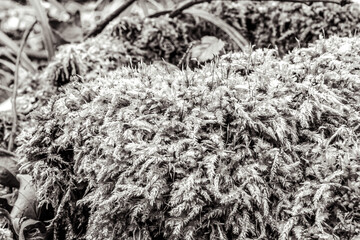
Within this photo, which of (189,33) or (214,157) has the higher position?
(214,157)

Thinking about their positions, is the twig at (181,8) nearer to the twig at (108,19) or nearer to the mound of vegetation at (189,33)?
the mound of vegetation at (189,33)

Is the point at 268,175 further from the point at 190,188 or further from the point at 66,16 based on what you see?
the point at 66,16

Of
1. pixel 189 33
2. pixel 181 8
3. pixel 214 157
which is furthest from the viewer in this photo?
pixel 189 33

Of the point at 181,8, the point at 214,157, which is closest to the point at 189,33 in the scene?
the point at 181,8

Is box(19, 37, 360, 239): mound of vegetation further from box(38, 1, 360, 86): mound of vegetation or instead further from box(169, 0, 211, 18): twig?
box(169, 0, 211, 18): twig

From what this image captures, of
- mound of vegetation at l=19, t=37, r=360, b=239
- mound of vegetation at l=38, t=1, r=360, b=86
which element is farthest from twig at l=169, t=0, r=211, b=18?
mound of vegetation at l=19, t=37, r=360, b=239

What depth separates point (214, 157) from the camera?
1.12 metres

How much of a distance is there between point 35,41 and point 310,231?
3.31 m

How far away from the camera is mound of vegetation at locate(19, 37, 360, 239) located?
1092 millimetres

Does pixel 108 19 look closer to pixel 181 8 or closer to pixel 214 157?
pixel 181 8

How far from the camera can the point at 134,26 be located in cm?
244

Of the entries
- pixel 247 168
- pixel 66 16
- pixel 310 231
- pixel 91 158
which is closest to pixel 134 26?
pixel 66 16

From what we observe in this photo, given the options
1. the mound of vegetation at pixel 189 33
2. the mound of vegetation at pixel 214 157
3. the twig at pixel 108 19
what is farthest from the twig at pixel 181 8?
the mound of vegetation at pixel 214 157

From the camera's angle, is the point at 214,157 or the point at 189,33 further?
the point at 189,33
